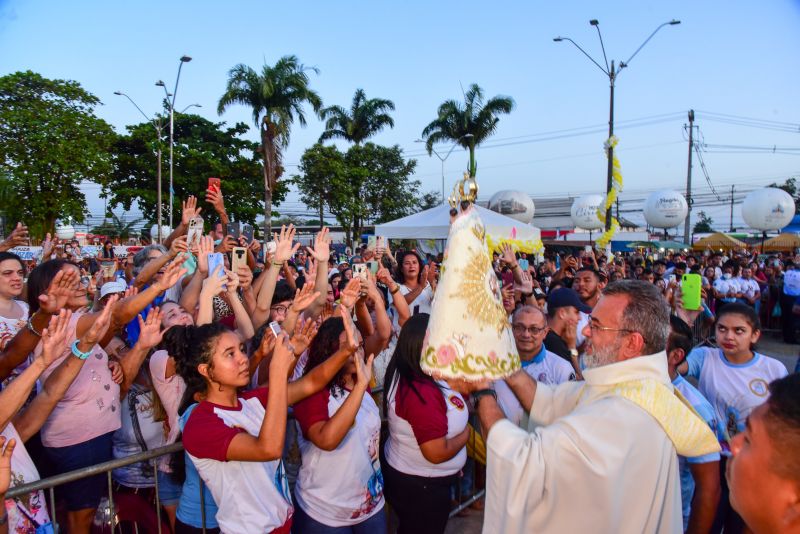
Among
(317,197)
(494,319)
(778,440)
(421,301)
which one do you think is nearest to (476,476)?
(421,301)

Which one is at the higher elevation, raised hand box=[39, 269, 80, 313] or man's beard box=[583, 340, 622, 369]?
raised hand box=[39, 269, 80, 313]

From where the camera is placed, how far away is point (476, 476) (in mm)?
4504

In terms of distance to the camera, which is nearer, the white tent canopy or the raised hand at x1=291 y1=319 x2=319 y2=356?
the raised hand at x1=291 y1=319 x2=319 y2=356

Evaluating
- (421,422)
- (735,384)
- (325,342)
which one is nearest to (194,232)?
(325,342)

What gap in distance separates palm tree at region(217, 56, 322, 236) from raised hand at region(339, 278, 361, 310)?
65.1 ft

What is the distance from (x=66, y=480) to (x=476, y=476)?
123 inches

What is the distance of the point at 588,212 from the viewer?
25.1 meters

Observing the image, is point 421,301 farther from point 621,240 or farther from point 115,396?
point 621,240

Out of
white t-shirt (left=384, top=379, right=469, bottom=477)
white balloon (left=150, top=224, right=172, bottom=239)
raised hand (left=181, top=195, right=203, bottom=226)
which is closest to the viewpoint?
white t-shirt (left=384, top=379, right=469, bottom=477)

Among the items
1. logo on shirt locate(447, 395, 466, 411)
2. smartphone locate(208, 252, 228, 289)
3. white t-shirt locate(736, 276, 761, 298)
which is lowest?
white t-shirt locate(736, 276, 761, 298)

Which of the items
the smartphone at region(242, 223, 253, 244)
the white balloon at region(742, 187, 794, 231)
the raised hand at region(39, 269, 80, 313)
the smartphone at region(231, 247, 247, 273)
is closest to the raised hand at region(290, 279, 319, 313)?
the smartphone at region(231, 247, 247, 273)

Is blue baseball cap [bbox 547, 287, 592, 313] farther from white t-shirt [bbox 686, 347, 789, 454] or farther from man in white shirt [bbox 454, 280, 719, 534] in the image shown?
man in white shirt [bbox 454, 280, 719, 534]

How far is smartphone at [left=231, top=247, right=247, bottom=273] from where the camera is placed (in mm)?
4273

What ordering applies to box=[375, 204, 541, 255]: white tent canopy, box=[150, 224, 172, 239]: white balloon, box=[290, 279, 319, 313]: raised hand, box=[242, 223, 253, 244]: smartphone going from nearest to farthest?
box=[290, 279, 319, 313]: raised hand, box=[242, 223, 253, 244]: smartphone, box=[375, 204, 541, 255]: white tent canopy, box=[150, 224, 172, 239]: white balloon
